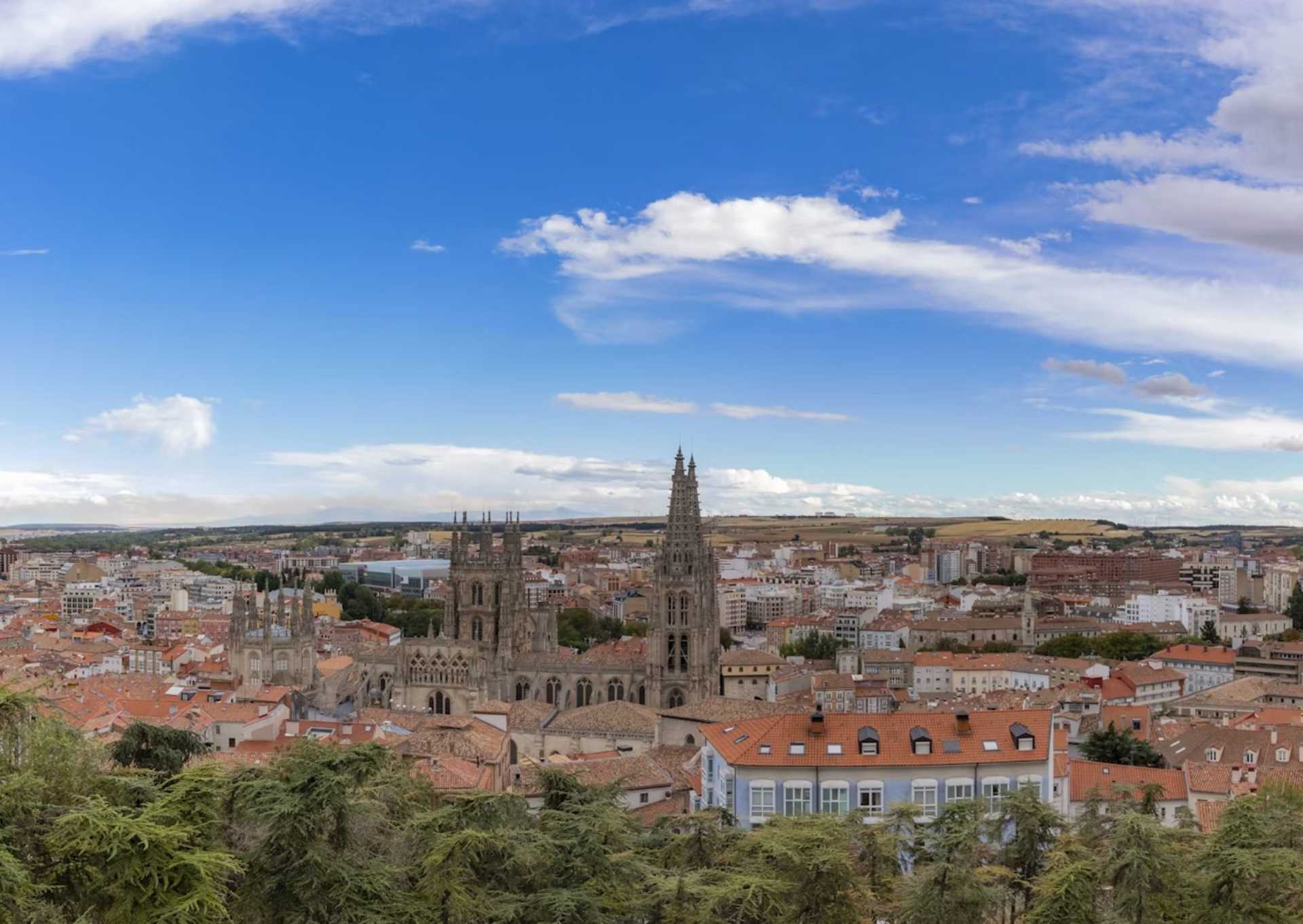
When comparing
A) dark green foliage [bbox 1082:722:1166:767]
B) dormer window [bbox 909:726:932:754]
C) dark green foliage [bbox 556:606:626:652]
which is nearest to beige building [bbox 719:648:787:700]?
dark green foliage [bbox 556:606:626:652]

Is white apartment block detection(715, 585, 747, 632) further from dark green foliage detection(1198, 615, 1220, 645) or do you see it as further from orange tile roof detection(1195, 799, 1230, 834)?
orange tile roof detection(1195, 799, 1230, 834)

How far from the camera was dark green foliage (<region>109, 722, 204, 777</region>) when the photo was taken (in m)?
30.2

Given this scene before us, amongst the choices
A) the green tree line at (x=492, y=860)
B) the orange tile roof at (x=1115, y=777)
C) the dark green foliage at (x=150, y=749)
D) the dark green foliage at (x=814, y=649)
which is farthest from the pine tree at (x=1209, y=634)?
the dark green foliage at (x=150, y=749)

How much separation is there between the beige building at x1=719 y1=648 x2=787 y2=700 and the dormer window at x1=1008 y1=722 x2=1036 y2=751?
5328 cm

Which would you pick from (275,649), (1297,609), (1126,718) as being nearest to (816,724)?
(1126,718)

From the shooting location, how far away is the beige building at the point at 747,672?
93125 millimetres

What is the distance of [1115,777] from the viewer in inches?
1807

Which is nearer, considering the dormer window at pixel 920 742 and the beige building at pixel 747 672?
the dormer window at pixel 920 742

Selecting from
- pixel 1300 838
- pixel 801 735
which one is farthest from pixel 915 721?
pixel 1300 838

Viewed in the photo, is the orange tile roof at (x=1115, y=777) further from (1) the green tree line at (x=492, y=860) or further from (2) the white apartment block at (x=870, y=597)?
(2) the white apartment block at (x=870, y=597)

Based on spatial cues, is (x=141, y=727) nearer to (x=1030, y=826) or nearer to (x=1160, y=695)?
(x=1030, y=826)

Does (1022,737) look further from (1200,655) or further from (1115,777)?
(1200,655)

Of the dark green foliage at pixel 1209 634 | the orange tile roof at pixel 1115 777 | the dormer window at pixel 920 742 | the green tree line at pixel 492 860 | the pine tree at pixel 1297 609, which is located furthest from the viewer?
the pine tree at pixel 1297 609

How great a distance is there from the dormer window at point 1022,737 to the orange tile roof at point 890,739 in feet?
0.28
